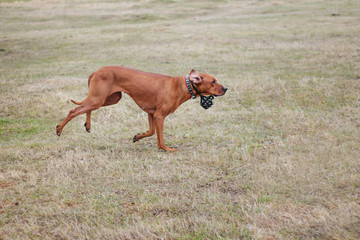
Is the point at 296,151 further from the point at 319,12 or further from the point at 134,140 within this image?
the point at 319,12

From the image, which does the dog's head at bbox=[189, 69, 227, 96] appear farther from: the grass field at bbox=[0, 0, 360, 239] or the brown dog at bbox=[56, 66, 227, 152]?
the grass field at bbox=[0, 0, 360, 239]

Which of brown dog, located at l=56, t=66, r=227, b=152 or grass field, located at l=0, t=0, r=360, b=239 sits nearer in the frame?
grass field, located at l=0, t=0, r=360, b=239

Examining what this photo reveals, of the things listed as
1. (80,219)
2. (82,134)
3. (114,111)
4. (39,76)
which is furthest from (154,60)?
(80,219)

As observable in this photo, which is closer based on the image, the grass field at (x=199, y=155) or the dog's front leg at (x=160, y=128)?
the grass field at (x=199, y=155)

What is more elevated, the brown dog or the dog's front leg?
the brown dog

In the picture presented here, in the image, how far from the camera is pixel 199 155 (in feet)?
23.1

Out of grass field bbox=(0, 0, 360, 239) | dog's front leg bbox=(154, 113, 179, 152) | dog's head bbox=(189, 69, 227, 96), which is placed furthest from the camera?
dog's front leg bbox=(154, 113, 179, 152)

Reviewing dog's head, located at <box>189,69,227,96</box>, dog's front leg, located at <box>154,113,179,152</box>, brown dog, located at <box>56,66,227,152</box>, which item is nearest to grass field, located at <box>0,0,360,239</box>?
dog's front leg, located at <box>154,113,179,152</box>

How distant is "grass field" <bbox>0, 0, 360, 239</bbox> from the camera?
4789 millimetres

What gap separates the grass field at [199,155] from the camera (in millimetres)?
4789

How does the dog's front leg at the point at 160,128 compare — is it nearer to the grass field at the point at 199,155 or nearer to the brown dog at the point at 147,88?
the brown dog at the point at 147,88

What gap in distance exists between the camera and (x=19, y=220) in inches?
191

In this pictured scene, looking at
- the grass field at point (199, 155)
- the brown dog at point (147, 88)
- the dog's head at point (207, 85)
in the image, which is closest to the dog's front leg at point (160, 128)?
the brown dog at point (147, 88)

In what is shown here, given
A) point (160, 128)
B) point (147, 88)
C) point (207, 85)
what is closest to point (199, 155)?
point (160, 128)
